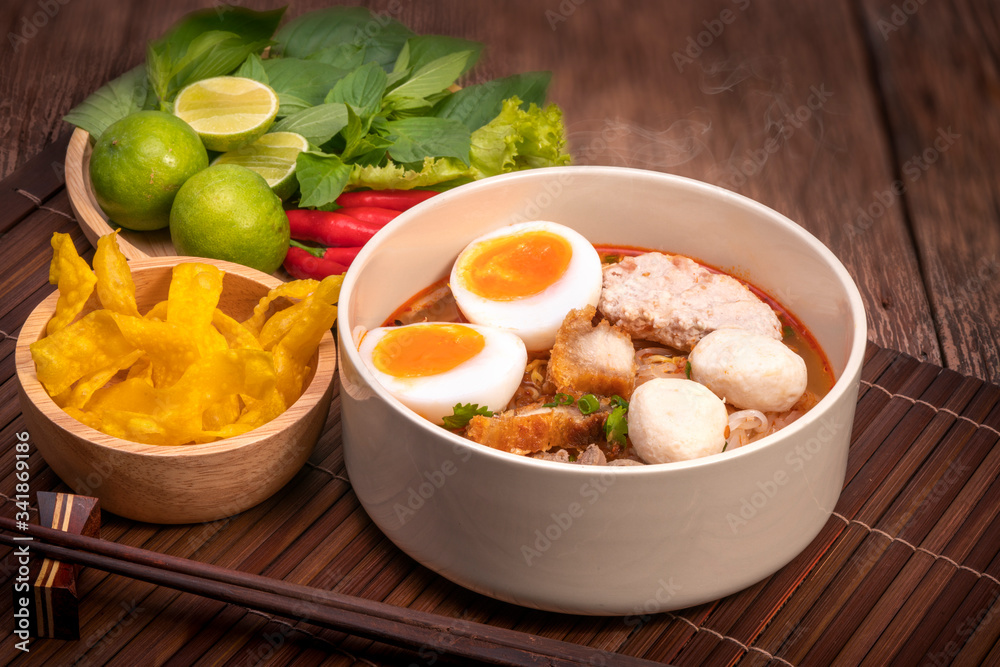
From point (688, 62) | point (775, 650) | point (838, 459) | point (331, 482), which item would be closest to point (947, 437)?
point (838, 459)

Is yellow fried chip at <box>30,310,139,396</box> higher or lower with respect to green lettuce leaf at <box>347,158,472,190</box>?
higher

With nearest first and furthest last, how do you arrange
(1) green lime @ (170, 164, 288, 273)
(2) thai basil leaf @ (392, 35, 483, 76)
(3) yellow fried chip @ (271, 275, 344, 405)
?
(3) yellow fried chip @ (271, 275, 344, 405) → (1) green lime @ (170, 164, 288, 273) → (2) thai basil leaf @ (392, 35, 483, 76)

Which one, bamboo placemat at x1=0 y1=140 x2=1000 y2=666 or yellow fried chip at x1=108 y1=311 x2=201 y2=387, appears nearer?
bamboo placemat at x1=0 y1=140 x2=1000 y2=666

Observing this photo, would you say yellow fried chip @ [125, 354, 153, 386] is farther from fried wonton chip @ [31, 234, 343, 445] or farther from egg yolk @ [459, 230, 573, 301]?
egg yolk @ [459, 230, 573, 301]

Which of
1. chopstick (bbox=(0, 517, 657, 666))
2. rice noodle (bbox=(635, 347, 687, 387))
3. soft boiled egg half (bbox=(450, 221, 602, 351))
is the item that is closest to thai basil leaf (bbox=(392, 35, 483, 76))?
soft boiled egg half (bbox=(450, 221, 602, 351))

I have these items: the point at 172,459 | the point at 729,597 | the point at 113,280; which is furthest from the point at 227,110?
the point at 729,597

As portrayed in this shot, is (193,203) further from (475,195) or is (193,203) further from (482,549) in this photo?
(482,549)
